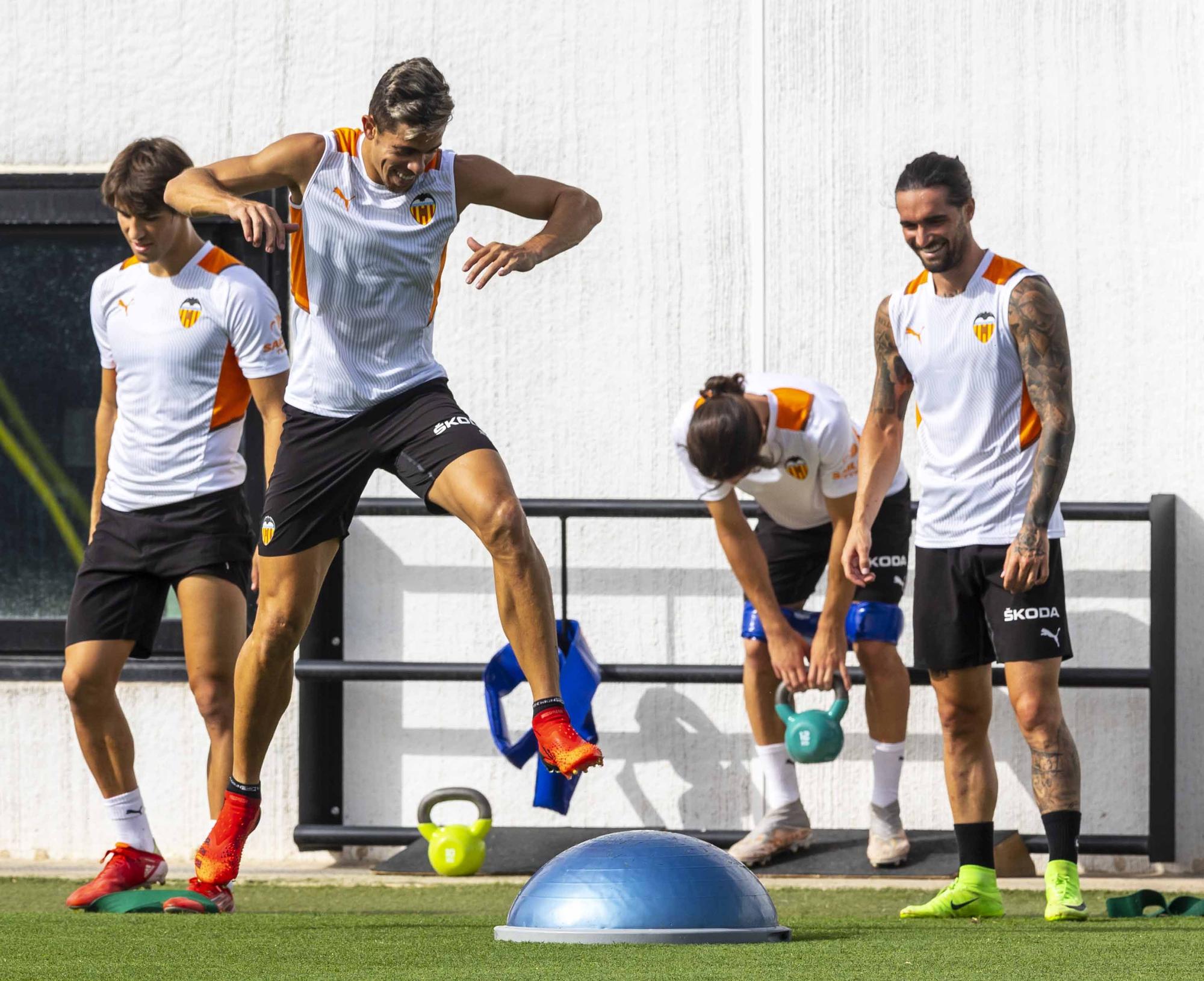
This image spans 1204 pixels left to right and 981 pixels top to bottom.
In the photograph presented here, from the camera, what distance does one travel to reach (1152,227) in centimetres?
608

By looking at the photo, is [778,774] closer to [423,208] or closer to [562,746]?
[562,746]

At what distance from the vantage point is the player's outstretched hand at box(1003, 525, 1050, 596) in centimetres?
407

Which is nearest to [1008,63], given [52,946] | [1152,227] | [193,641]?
[1152,227]

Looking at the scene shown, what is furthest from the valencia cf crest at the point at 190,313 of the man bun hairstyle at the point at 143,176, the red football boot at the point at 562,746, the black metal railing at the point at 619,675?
the red football boot at the point at 562,746

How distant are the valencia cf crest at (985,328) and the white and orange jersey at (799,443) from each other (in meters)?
1.02

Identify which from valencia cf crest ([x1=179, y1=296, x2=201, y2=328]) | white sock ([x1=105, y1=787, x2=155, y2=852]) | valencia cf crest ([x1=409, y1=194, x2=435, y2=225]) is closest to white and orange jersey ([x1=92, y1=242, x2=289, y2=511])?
valencia cf crest ([x1=179, y1=296, x2=201, y2=328])

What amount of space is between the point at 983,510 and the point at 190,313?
85.9 inches

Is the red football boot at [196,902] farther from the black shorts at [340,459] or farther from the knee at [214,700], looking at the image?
the black shorts at [340,459]

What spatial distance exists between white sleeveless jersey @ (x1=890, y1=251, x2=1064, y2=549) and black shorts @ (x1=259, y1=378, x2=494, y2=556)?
1.19 m

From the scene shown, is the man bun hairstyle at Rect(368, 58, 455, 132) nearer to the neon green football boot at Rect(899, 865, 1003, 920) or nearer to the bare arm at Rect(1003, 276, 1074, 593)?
the bare arm at Rect(1003, 276, 1074, 593)

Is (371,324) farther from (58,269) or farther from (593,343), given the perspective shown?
(58,269)

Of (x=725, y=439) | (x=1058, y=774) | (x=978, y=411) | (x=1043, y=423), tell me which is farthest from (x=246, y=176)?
(x=1058, y=774)

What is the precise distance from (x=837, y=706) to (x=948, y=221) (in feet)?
5.80

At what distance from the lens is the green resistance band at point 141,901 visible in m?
4.18
